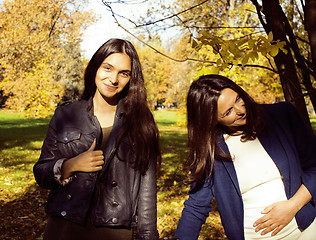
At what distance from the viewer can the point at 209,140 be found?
187 cm

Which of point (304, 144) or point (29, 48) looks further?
point (29, 48)

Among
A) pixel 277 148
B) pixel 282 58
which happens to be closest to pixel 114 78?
pixel 277 148

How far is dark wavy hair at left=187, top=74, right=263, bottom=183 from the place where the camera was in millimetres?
1794

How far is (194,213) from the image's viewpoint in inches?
72.4

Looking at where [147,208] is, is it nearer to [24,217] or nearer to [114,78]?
[114,78]

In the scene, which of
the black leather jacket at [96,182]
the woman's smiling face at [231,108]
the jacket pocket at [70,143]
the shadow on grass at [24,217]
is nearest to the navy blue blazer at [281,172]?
the woman's smiling face at [231,108]

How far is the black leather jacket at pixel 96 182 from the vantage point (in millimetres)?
1760

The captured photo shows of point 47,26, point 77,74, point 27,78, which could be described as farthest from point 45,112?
point 77,74

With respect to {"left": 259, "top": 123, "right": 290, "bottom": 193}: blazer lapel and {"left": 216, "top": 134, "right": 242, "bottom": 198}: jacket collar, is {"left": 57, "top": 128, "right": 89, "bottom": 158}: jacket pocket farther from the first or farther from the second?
{"left": 259, "top": 123, "right": 290, "bottom": 193}: blazer lapel

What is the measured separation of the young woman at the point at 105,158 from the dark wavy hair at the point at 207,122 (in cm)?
26

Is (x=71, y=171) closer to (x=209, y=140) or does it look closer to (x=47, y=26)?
(x=209, y=140)

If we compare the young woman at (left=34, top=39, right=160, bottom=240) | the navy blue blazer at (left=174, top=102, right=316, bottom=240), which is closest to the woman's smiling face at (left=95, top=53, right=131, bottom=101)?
the young woman at (left=34, top=39, right=160, bottom=240)

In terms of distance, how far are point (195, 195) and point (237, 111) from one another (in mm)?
562

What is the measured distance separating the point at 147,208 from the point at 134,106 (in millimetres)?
665
